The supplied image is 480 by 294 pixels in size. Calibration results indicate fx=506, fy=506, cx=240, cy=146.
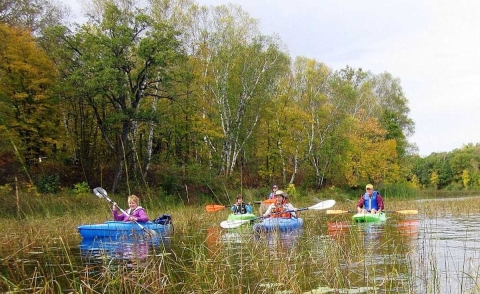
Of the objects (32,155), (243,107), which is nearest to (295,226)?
(32,155)

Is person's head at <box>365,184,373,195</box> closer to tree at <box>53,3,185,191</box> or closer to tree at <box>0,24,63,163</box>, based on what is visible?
tree at <box>53,3,185,191</box>

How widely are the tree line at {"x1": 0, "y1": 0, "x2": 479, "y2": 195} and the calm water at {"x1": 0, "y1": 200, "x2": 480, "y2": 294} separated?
7.76 m

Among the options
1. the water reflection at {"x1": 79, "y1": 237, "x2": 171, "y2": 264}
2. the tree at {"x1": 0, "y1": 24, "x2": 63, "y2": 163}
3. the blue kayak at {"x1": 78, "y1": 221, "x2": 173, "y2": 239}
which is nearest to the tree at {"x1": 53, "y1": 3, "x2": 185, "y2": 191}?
the tree at {"x1": 0, "y1": 24, "x2": 63, "y2": 163}

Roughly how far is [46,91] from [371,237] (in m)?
16.7

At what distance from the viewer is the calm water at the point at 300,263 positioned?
4641 mm

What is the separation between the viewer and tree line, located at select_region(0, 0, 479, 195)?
2148 centimetres

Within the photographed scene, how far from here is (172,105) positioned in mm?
24109

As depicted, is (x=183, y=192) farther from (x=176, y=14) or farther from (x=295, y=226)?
(x=295, y=226)

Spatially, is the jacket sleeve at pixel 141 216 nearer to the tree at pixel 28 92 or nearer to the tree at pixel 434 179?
the tree at pixel 28 92

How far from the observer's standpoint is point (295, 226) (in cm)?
1189

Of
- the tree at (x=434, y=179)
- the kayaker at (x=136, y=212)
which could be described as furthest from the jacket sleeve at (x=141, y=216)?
the tree at (x=434, y=179)

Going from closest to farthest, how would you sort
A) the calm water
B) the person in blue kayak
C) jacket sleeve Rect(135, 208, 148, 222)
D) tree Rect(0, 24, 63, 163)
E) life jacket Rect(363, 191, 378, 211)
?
1. the calm water
2. jacket sleeve Rect(135, 208, 148, 222)
3. the person in blue kayak
4. life jacket Rect(363, 191, 378, 211)
5. tree Rect(0, 24, 63, 163)

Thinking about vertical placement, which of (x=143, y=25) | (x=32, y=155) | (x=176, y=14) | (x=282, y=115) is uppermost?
(x=176, y=14)

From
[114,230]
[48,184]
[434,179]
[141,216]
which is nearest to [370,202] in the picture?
[141,216]
